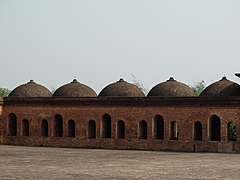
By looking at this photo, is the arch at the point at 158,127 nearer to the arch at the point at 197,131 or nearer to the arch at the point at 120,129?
the arch at the point at 120,129

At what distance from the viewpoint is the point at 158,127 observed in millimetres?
32969

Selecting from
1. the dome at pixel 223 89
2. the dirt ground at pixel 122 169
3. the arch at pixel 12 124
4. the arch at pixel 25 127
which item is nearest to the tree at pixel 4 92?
the arch at pixel 12 124

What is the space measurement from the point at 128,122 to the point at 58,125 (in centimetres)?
536

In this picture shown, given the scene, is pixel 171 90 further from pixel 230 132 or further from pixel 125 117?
pixel 230 132

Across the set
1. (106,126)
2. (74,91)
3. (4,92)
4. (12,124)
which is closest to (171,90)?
(106,126)

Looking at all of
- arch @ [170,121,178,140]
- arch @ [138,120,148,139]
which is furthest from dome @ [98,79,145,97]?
arch @ [170,121,178,140]

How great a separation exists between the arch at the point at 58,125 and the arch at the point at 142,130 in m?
5.72

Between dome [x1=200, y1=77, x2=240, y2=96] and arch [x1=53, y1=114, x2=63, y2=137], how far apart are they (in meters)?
9.42

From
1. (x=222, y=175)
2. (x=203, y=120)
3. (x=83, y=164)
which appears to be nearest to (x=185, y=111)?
(x=203, y=120)

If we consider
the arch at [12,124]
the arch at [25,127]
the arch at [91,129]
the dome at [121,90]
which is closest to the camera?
the arch at [91,129]

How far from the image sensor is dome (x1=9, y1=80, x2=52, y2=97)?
3669 cm

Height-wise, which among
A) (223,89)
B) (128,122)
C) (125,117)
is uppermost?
(223,89)

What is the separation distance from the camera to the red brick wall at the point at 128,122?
29.4 meters

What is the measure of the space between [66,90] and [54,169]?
1785 cm
